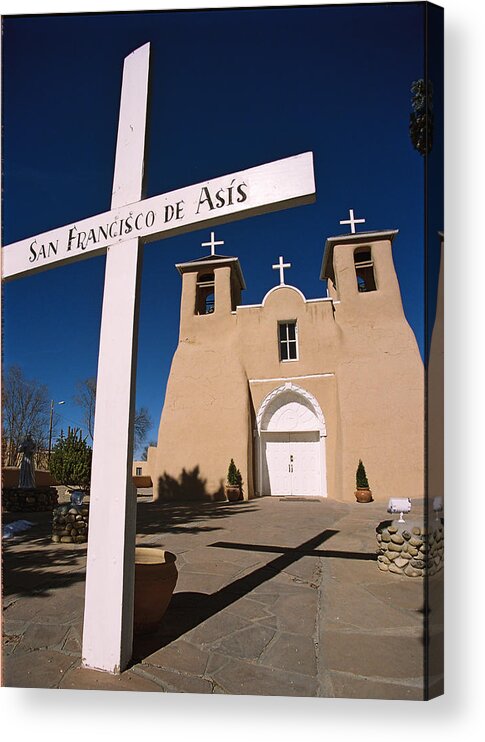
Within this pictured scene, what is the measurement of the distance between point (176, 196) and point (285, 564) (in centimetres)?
333

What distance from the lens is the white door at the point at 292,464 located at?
10.6 meters

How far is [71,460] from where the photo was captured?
773cm

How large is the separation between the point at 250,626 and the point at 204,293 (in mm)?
9939

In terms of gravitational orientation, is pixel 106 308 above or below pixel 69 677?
above

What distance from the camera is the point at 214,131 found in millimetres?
3271

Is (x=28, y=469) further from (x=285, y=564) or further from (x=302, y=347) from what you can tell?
(x=302, y=347)

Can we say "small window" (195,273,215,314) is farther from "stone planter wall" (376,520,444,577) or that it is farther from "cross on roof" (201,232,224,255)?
"stone planter wall" (376,520,444,577)

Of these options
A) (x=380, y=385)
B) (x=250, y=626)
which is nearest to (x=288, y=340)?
(x=380, y=385)

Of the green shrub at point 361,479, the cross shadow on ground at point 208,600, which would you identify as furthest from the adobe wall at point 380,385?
the cross shadow on ground at point 208,600

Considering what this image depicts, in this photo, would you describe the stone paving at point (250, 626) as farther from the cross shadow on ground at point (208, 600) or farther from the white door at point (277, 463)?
the white door at point (277, 463)

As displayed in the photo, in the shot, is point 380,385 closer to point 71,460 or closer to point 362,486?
point 362,486

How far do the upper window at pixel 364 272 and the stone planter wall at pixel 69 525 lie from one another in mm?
8460

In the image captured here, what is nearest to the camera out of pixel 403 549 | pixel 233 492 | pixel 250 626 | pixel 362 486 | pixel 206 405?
pixel 250 626

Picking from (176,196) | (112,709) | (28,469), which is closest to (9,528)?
(28,469)
